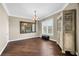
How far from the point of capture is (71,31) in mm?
3668

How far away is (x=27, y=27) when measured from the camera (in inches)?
356

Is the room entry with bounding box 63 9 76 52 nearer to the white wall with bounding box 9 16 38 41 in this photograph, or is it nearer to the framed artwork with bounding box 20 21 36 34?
the white wall with bounding box 9 16 38 41

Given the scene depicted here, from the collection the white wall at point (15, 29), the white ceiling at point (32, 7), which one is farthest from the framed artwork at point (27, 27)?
the white ceiling at point (32, 7)

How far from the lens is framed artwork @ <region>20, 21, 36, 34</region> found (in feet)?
27.7

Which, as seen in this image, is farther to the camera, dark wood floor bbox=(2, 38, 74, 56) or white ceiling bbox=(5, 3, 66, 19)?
white ceiling bbox=(5, 3, 66, 19)

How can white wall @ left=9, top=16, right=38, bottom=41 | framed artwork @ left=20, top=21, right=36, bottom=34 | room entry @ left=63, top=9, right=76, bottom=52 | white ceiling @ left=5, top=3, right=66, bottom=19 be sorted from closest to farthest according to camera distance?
room entry @ left=63, top=9, right=76, bottom=52 → white ceiling @ left=5, top=3, right=66, bottom=19 → white wall @ left=9, top=16, right=38, bottom=41 → framed artwork @ left=20, top=21, right=36, bottom=34

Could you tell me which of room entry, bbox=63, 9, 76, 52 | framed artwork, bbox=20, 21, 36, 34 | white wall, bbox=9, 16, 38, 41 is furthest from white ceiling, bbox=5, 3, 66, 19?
framed artwork, bbox=20, 21, 36, 34

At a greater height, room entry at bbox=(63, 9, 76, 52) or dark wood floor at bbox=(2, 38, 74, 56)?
room entry at bbox=(63, 9, 76, 52)

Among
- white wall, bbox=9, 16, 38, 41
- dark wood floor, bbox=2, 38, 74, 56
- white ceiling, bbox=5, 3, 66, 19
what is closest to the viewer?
dark wood floor, bbox=2, 38, 74, 56

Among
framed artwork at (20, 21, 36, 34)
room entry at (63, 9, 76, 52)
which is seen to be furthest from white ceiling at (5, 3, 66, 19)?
framed artwork at (20, 21, 36, 34)

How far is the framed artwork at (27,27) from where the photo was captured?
27.7 ft

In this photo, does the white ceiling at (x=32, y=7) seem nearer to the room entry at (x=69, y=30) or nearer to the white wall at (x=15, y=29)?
the white wall at (x=15, y=29)

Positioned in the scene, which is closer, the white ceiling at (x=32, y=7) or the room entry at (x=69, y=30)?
the room entry at (x=69, y=30)

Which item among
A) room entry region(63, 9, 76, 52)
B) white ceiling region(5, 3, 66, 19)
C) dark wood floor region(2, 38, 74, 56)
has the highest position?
white ceiling region(5, 3, 66, 19)
